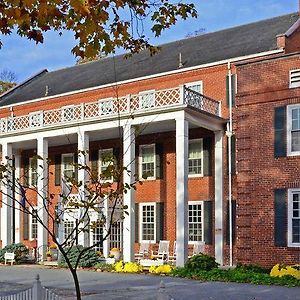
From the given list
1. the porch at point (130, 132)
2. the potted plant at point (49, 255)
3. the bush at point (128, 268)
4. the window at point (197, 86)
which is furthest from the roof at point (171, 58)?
the potted plant at point (49, 255)

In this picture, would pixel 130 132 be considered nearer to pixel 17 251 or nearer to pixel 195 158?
pixel 195 158

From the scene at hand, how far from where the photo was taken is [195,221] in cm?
2644

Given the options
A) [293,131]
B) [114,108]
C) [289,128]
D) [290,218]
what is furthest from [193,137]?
[290,218]

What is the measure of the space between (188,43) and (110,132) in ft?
24.8

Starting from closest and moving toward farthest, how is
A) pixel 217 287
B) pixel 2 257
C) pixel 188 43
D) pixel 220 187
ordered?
pixel 217 287 → pixel 220 187 → pixel 2 257 → pixel 188 43

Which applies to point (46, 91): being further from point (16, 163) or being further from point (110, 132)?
point (110, 132)

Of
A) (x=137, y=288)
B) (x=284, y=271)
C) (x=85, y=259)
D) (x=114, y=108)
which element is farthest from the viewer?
(x=114, y=108)

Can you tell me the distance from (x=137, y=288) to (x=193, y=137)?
11.3m

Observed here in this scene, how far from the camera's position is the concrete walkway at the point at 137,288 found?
48.6ft

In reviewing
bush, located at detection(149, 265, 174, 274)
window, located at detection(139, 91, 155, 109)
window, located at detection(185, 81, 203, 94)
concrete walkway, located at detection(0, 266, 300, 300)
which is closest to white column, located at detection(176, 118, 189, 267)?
bush, located at detection(149, 265, 174, 274)

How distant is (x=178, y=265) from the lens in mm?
21984

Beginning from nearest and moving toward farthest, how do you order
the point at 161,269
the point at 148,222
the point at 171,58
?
the point at 161,269
the point at 148,222
the point at 171,58

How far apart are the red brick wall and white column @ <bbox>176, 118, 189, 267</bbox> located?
6.55ft

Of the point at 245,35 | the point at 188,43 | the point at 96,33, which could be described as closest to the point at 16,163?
the point at 188,43
